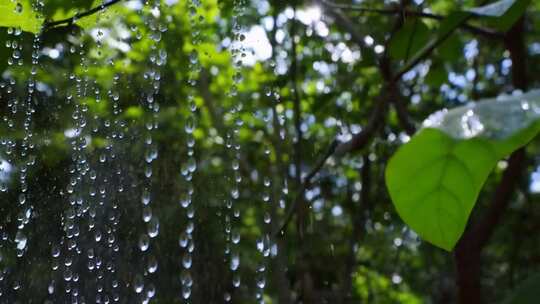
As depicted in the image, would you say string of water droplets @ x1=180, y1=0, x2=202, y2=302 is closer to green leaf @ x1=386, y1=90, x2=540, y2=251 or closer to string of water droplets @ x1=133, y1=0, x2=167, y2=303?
string of water droplets @ x1=133, y1=0, x2=167, y2=303

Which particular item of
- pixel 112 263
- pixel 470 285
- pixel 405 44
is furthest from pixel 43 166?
pixel 470 285

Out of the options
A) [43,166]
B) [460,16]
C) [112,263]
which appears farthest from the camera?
[43,166]

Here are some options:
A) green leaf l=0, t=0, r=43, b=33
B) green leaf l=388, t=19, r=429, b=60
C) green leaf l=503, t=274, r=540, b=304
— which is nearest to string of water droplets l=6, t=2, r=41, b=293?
green leaf l=0, t=0, r=43, b=33

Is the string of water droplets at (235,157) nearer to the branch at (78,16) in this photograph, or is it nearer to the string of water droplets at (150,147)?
the string of water droplets at (150,147)

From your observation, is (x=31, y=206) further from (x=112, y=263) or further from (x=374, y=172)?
(x=374, y=172)

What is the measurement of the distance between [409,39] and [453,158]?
469 mm

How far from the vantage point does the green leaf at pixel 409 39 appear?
75cm

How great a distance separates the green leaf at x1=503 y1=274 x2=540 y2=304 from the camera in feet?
1.32

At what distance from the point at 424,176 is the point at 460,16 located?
26cm

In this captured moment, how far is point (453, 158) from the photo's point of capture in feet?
1.01

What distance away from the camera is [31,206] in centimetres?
79

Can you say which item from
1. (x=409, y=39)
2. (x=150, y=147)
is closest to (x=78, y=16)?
(x=150, y=147)

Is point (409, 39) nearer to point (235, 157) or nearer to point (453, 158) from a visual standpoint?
point (235, 157)

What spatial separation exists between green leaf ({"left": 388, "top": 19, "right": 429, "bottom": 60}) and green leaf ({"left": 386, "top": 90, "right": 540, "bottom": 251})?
421 mm
